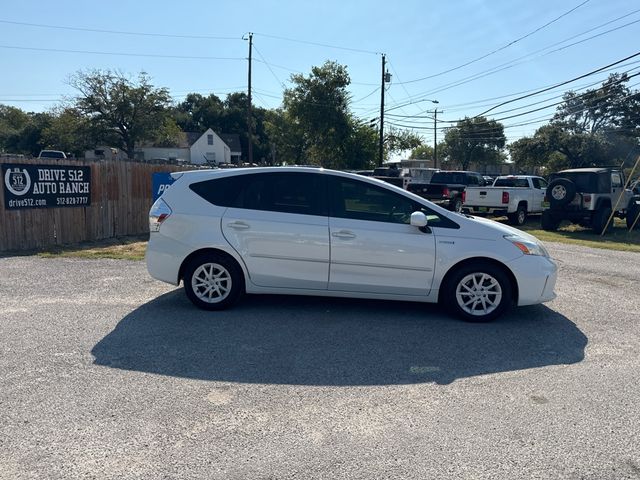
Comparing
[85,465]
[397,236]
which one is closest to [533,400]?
[397,236]

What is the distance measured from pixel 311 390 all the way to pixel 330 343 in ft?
3.41

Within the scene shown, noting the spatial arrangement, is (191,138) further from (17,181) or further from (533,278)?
(533,278)

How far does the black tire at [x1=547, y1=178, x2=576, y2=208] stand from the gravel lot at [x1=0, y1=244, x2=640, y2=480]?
11.1 meters

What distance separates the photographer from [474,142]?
2721 inches

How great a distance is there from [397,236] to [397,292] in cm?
66

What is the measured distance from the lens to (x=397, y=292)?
570 centimetres

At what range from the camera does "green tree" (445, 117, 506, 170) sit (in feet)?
223

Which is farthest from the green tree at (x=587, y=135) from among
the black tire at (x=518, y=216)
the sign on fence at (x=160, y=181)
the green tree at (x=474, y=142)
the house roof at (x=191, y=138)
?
the sign on fence at (x=160, y=181)

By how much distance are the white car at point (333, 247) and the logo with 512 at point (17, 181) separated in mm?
5735

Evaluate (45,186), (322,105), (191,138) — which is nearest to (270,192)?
(45,186)

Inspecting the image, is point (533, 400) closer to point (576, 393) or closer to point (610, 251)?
point (576, 393)

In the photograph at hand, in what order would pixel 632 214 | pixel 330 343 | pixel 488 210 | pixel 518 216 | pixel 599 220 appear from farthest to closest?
pixel 518 216 < pixel 488 210 < pixel 632 214 < pixel 599 220 < pixel 330 343

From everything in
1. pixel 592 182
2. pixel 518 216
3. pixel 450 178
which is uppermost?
pixel 450 178

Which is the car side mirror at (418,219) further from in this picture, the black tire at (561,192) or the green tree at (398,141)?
the green tree at (398,141)
